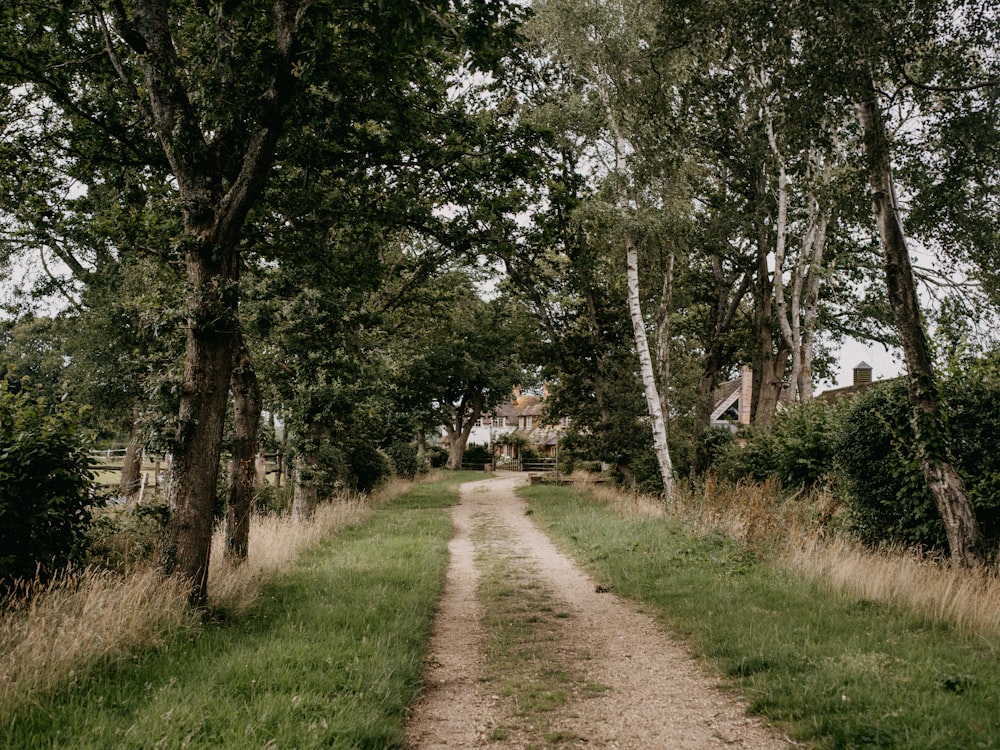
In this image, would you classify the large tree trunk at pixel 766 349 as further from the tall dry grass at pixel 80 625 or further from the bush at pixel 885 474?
the tall dry grass at pixel 80 625

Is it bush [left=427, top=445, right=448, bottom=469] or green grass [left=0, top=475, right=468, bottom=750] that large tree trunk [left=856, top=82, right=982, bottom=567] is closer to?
green grass [left=0, top=475, right=468, bottom=750]

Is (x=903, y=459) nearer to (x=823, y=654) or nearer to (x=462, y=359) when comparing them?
(x=823, y=654)

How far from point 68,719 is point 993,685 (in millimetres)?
6357

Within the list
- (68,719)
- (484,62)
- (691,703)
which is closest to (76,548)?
(68,719)

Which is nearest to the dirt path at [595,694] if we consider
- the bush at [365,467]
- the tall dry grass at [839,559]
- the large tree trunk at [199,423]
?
the tall dry grass at [839,559]

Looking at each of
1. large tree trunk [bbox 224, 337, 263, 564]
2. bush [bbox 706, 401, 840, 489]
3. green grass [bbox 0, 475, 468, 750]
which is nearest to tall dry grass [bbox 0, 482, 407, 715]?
green grass [bbox 0, 475, 468, 750]

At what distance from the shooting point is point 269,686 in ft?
14.9

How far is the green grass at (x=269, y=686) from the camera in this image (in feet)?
12.4

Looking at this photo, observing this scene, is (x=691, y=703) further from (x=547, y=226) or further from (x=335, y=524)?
(x=335, y=524)

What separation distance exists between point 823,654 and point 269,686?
4.54m

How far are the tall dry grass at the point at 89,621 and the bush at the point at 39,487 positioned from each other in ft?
0.97

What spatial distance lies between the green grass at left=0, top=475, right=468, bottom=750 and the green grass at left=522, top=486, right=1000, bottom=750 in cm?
282

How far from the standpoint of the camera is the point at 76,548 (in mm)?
6078

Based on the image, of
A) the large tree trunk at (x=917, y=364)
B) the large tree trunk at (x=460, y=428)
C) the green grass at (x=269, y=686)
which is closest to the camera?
the green grass at (x=269, y=686)
